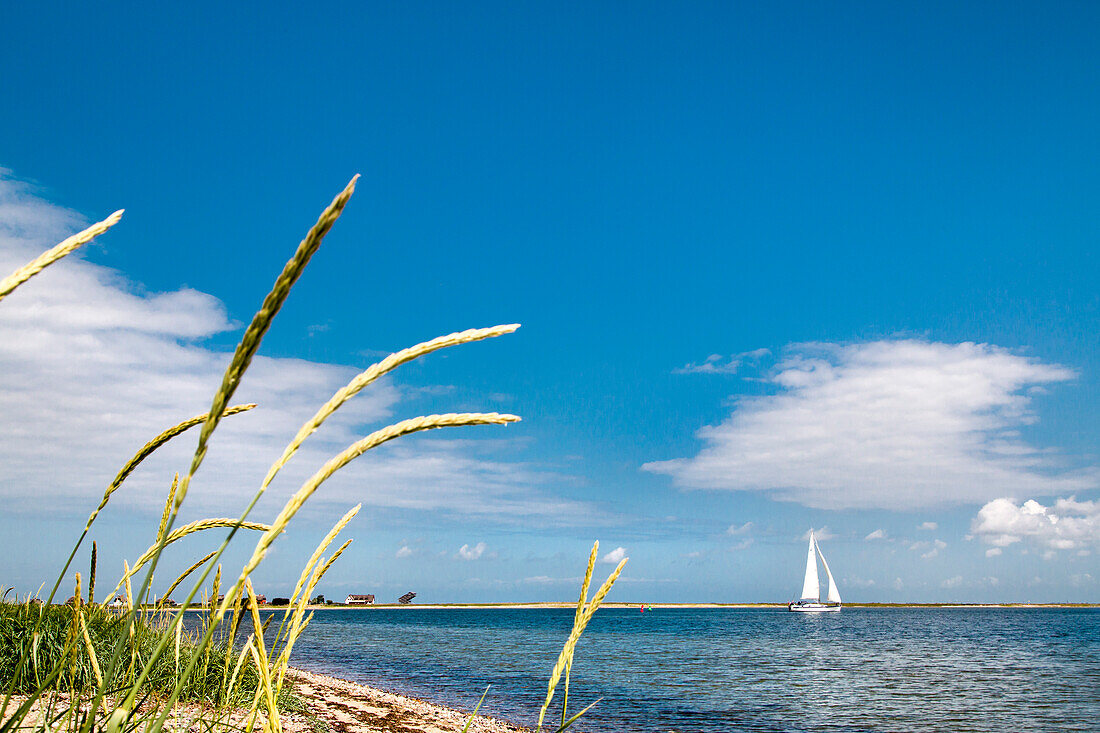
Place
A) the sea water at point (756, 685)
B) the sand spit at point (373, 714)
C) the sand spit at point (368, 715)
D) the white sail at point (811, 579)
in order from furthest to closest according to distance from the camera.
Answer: the white sail at point (811, 579) → the sea water at point (756, 685) → the sand spit at point (373, 714) → the sand spit at point (368, 715)

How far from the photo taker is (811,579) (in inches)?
4754

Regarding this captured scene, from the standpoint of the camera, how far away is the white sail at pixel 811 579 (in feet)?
390

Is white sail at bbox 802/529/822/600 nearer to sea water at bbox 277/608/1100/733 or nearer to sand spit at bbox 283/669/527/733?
sea water at bbox 277/608/1100/733

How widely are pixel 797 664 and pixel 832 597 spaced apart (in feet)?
334

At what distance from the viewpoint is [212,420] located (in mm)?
887

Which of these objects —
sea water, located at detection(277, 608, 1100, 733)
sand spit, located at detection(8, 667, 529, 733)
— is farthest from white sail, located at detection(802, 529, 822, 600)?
sand spit, located at detection(8, 667, 529, 733)

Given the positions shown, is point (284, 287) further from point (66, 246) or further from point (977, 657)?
point (977, 657)

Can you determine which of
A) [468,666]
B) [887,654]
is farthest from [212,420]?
[887,654]

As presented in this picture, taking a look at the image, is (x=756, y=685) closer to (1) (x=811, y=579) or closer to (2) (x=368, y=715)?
(2) (x=368, y=715)

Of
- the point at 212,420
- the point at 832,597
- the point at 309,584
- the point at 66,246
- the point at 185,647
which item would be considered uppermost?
the point at 66,246

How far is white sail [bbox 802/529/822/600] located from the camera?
118875 millimetres

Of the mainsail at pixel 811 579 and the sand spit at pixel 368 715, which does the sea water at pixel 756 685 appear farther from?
the mainsail at pixel 811 579

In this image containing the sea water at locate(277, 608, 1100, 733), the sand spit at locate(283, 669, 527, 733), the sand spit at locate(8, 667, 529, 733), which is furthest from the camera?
the sea water at locate(277, 608, 1100, 733)

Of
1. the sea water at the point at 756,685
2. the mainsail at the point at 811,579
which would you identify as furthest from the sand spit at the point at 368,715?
the mainsail at the point at 811,579
